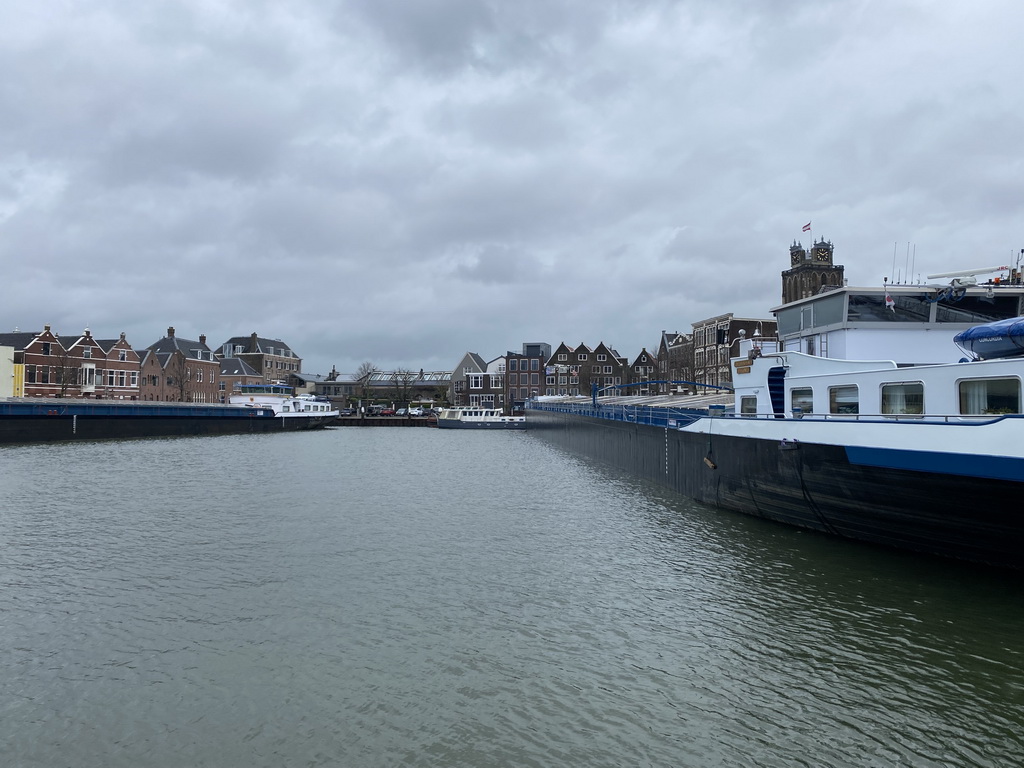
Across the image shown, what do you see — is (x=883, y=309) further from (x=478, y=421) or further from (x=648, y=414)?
(x=478, y=421)

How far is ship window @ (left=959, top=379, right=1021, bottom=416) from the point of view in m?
14.9

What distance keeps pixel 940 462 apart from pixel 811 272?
118 m

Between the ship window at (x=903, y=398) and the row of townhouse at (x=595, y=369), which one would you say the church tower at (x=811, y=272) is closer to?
the row of townhouse at (x=595, y=369)

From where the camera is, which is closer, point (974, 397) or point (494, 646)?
point (494, 646)

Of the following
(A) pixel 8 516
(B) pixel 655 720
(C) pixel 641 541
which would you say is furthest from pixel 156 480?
(B) pixel 655 720

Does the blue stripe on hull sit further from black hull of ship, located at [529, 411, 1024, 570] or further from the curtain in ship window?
the curtain in ship window

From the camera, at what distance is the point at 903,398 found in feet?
57.8

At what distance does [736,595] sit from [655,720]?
246 inches

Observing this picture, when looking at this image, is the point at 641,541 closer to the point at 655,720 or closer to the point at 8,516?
the point at 655,720

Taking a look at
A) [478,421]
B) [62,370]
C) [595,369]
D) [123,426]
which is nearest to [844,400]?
[123,426]

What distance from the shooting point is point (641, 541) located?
20344 millimetres

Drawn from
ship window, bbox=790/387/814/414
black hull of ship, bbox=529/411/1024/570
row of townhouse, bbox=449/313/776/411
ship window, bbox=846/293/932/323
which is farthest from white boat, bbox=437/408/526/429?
ship window, bbox=846/293/932/323

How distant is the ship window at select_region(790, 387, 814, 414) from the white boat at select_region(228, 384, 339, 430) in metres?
77.3

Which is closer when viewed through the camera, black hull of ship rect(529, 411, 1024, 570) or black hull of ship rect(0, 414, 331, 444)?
black hull of ship rect(529, 411, 1024, 570)
